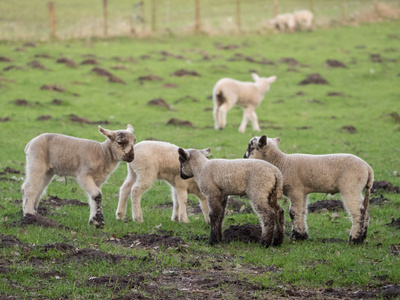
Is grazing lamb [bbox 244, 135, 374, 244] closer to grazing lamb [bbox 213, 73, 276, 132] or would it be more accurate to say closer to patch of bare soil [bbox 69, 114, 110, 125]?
grazing lamb [bbox 213, 73, 276, 132]

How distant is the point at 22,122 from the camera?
2184 cm

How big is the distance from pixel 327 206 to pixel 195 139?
28.2 ft

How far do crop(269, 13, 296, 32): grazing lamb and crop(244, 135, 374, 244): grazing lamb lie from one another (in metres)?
36.9

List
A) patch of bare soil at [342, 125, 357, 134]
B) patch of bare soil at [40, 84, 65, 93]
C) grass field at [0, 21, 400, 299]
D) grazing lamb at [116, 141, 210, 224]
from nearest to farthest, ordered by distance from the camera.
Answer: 1. grass field at [0, 21, 400, 299]
2. grazing lamb at [116, 141, 210, 224]
3. patch of bare soil at [342, 125, 357, 134]
4. patch of bare soil at [40, 84, 65, 93]

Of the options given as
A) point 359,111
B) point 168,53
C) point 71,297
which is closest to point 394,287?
A: point 71,297

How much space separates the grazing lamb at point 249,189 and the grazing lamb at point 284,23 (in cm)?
3767

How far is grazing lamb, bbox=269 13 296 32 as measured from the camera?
45469mm

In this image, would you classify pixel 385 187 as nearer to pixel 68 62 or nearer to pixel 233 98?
pixel 233 98

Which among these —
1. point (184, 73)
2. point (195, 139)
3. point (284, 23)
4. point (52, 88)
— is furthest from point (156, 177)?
point (284, 23)

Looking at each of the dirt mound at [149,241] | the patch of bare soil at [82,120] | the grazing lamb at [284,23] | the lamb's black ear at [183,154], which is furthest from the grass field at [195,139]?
the grazing lamb at [284,23]

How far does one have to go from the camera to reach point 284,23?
4578 centimetres

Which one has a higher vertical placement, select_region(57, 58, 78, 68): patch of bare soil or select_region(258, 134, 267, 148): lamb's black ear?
select_region(258, 134, 267, 148): lamb's black ear

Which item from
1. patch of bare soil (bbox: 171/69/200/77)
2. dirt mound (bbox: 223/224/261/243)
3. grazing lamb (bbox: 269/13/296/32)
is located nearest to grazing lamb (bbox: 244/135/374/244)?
dirt mound (bbox: 223/224/261/243)

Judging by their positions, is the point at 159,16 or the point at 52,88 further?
the point at 159,16
